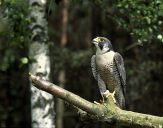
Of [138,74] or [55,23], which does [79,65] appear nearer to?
[138,74]

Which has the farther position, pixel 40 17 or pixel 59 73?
pixel 59 73

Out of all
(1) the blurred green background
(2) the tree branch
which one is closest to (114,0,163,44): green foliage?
(1) the blurred green background

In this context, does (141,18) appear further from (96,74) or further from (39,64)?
(39,64)

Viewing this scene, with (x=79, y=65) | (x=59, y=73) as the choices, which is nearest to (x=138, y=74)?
(x=79, y=65)

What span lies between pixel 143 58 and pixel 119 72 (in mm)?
4771

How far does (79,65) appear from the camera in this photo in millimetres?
11969

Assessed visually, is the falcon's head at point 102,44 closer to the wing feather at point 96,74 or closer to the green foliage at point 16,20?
the wing feather at point 96,74

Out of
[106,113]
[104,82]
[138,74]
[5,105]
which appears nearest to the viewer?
[106,113]

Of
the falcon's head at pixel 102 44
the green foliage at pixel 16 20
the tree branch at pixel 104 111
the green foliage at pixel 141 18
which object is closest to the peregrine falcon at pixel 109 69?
the falcon's head at pixel 102 44

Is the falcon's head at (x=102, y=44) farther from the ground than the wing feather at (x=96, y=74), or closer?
farther from the ground

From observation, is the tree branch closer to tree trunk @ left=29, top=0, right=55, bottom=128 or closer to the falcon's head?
the falcon's head

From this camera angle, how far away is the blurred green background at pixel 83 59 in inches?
278

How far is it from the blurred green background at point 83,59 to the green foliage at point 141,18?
14 mm

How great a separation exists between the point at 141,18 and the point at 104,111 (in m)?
2.33
